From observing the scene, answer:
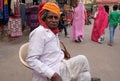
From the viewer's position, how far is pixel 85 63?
10.0 ft

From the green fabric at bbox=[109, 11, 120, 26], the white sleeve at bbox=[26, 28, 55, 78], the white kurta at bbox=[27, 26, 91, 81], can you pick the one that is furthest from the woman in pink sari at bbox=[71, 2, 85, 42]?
the white sleeve at bbox=[26, 28, 55, 78]

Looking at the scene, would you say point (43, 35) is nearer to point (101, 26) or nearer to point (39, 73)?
point (39, 73)

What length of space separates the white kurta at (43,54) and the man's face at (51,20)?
0.07 m

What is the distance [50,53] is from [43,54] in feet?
0.25

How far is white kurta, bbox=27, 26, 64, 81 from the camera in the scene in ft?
9.46

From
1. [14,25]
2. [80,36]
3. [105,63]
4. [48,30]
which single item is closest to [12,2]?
[14,25]

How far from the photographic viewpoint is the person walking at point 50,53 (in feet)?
9.57

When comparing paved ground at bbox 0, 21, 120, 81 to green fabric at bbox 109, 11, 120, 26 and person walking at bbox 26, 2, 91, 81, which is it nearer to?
green fabric at bbox 109, 11, 120, 26

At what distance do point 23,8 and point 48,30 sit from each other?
24.6 feet

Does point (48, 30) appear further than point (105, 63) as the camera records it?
No

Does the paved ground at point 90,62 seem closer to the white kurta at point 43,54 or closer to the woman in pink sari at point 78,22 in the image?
the woman in pink sari at point 78,22

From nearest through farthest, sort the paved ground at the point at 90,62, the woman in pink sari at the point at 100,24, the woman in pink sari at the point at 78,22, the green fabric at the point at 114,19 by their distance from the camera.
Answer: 1. the paved ground at the point at 90,62
2. the green fabric at the point at 114,19
3. the woman in pink sari at the point at 78,22
4. the woman in pink sari at the point at 100,24

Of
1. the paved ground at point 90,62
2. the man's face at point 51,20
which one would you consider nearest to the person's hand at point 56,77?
the man's face at point 51,20

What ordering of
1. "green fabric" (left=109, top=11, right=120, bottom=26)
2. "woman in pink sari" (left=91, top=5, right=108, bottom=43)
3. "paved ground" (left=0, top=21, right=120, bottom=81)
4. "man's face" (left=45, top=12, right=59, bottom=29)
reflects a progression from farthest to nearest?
"woman in pink sari" (left=91, top=5, right=108, bottom=43) < "green fabric" (left=109, top=11, right=120, bottom=26) < "paved ground" (left=0, top=21, right=120, bottom=81) < "man's face" (left=45, top=12, right=59, bottom=29)
